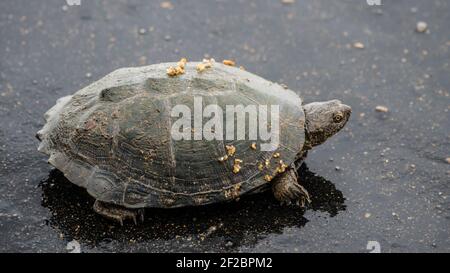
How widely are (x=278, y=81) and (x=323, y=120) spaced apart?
1.51 meters

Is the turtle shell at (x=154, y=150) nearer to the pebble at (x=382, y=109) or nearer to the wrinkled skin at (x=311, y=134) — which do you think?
the wrinkled skin at (x=311, y=134)

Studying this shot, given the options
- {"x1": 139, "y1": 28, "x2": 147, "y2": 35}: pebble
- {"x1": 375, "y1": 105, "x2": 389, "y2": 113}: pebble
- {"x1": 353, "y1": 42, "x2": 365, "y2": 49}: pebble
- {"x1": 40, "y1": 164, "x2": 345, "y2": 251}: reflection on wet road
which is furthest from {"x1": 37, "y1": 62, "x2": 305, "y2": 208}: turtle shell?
{"x1": 353, "y1": 42, "x2": 365, "y2": 49}: pebble

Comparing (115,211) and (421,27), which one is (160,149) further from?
(421,27)

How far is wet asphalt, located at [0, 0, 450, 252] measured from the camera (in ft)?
16.3

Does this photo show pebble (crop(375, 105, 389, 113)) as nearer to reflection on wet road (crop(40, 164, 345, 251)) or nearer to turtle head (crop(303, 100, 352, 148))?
turtle head (crop(303, 100, 352, 148))

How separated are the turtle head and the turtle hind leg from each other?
63.5 inches

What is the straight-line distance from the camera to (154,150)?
15.5ft

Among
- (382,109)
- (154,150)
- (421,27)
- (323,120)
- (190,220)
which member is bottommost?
(190,220)

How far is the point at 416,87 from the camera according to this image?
6.55 metres

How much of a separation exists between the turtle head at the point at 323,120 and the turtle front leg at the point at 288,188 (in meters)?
0.37

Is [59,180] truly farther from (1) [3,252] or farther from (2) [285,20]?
(2) [285,20]

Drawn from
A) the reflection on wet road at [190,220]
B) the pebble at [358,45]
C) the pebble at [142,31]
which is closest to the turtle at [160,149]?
the reflection on wet road at [190,220]

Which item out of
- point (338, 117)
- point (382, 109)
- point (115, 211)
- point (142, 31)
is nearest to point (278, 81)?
point (382, 109)

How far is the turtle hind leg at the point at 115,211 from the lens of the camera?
490cm
